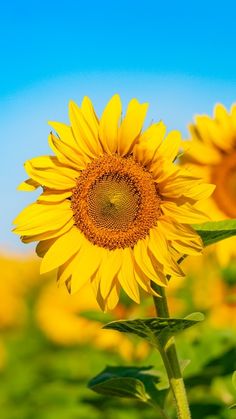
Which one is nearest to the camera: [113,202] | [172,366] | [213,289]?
[172,366]

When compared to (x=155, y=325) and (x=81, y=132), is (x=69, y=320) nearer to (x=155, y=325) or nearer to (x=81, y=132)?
(x=81, y=132)

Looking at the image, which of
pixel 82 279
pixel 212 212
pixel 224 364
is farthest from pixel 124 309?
pixel 82 279

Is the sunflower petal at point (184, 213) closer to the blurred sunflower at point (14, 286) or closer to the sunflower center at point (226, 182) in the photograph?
the sunflower center at point (226, 182)

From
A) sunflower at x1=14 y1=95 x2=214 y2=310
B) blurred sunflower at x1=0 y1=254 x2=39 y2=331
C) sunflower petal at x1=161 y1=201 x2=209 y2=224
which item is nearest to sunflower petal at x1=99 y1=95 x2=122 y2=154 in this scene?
sunflower at x1=14 y1=95 x2=214 y2=310

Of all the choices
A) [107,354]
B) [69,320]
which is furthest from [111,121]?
[69,320]

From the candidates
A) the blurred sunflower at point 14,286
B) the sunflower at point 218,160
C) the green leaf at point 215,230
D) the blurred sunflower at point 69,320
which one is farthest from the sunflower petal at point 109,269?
the blurred sunflower at point 14,286

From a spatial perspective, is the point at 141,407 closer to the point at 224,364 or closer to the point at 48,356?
the point at 224,364
